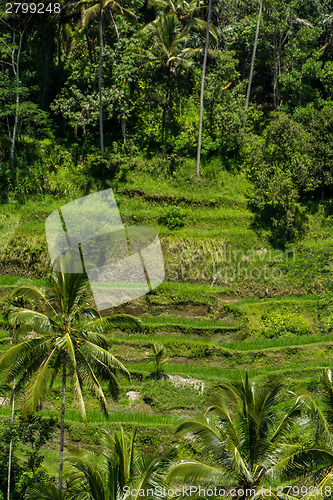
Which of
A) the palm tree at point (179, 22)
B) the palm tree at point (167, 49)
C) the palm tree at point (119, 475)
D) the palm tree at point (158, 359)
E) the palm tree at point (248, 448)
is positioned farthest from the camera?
the palm tree at point (179, 22)

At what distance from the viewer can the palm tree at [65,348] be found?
1061 cm

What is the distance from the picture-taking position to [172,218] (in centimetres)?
2481

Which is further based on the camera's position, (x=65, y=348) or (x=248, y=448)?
(x=65, y=348)

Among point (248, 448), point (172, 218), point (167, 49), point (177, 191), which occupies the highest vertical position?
point (167, 49)

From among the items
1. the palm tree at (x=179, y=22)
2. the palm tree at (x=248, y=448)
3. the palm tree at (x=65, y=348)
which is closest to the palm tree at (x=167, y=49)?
the palm tree at (x=179, y=22)

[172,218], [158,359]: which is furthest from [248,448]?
[172,218]

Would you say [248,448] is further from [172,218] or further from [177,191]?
[177,191]

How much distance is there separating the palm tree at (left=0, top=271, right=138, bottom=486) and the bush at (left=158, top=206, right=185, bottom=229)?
13.2 metres

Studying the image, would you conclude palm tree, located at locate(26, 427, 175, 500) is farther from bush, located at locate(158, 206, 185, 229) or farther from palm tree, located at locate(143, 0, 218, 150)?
palm tree, located at locate(143, 0, 218, 150)

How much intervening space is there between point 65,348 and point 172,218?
47.2 feet

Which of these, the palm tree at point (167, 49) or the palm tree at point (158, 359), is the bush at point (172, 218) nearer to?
the palm tree at point (167, 49)

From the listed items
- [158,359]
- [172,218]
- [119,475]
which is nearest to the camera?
[119,475]

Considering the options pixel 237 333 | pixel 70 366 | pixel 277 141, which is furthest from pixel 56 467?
pixel 277 141

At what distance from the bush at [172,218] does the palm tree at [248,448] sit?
1460cm
